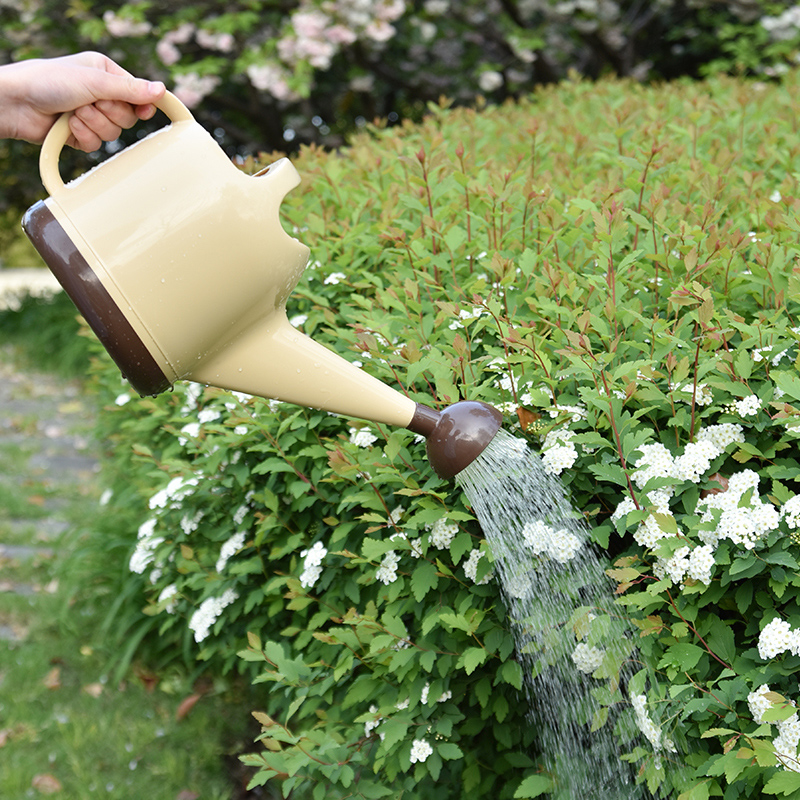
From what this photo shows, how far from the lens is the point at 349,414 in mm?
1443

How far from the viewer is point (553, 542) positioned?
150 cm

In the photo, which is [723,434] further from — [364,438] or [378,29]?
[378,29]

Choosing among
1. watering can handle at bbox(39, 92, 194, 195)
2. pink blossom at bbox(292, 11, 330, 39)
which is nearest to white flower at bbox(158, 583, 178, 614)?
watering can handle at bbox(39, 92, 194, 195)

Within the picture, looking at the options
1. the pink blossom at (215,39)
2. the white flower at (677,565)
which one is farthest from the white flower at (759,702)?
the pink blossom at (215,39)

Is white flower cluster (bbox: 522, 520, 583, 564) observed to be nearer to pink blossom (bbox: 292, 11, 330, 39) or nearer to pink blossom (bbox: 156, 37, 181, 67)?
pink blossom (bbox: 292, 11, 330, 39)

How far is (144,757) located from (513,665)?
1.63 m

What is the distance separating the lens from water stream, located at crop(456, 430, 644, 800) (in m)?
1.50

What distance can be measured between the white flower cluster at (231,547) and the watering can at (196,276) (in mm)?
735

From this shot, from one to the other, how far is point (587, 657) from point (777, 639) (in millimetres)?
347

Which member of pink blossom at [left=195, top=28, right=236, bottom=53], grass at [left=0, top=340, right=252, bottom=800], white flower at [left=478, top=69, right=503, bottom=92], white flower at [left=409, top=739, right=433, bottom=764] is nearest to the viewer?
white flower at [left=409, top=739, right=433, bottom=764]

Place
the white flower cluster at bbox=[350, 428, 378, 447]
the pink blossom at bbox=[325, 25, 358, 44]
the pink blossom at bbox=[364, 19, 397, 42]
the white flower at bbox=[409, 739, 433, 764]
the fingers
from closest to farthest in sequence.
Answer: the fingers → the white flower at bbox=[409, 739, 433, 764] → the white flower cluster at bbox=[350, 428, 378, 447] → the pink blossom at bbox=[325, 25, 358, 44] → the pink blossom at bbox=[364, 19, 397, 42]

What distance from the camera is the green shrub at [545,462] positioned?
1.40 m

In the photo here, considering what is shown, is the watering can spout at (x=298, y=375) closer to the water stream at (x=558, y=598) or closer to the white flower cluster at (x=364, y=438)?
the water stream at (x=558, y=598)

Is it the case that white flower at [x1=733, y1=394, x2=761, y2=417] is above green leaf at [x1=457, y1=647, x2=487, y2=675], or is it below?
above
